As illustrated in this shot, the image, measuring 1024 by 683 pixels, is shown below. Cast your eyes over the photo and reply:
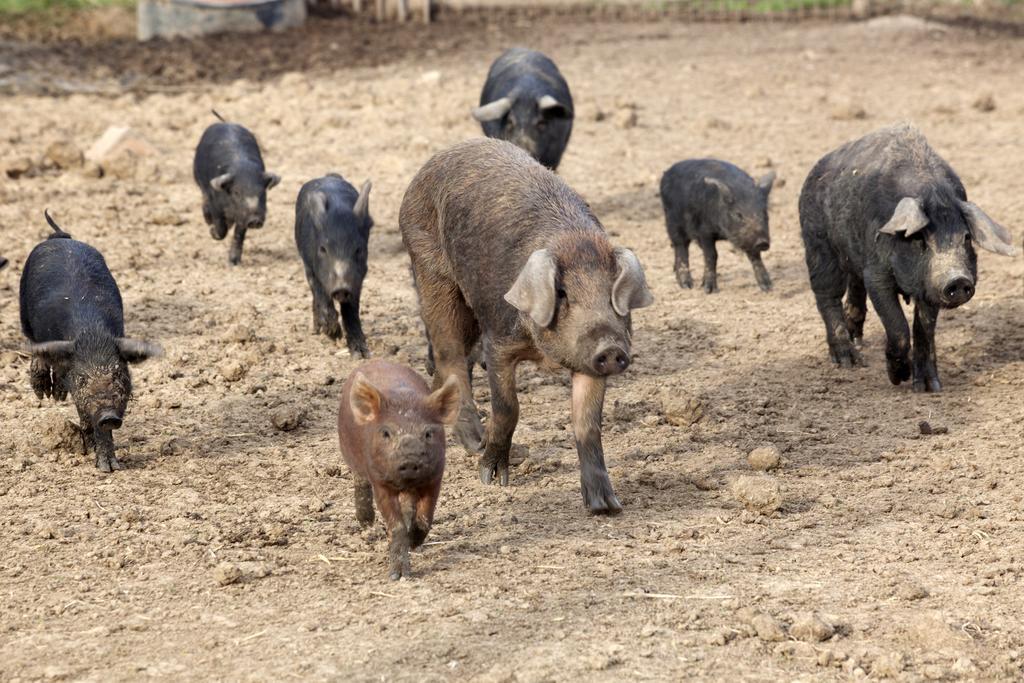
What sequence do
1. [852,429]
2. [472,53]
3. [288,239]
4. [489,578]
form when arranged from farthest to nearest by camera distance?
[472,53] → [288,239] → [852,429] → [489,578]

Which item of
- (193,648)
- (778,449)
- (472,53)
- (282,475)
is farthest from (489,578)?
(472,53)

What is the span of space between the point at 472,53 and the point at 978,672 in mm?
13604

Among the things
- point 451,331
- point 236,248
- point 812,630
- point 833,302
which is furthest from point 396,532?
point 236,248

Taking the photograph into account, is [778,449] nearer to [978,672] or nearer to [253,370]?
[978,672]

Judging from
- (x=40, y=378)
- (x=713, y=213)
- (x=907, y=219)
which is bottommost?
(x=40, y=378)

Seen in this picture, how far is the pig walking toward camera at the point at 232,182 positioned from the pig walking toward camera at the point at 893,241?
383 cm

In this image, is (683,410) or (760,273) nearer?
(683,410)

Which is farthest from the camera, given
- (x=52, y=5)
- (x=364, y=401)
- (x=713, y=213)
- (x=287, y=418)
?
(x=52, y=5)

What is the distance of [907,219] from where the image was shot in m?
7.43

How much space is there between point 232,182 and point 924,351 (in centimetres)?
493

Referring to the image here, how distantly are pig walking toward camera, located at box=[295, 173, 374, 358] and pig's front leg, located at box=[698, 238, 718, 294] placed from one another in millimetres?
2456

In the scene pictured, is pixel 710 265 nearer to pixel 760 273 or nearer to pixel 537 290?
pixel 760 273

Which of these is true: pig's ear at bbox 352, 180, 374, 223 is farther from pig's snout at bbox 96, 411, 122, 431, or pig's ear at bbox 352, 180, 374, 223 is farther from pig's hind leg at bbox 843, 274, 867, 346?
pig's hind leg at bbox 843, 274, 867, 346

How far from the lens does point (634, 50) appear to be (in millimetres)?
17625
